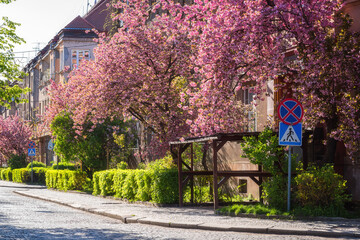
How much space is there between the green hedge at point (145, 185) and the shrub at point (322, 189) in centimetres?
642

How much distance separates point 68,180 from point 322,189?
72.2ft

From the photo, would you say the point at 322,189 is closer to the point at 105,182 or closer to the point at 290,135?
the point at 290,135

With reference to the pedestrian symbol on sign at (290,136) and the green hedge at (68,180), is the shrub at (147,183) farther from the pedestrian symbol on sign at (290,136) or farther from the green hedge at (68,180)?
the green hedge at (68,180)

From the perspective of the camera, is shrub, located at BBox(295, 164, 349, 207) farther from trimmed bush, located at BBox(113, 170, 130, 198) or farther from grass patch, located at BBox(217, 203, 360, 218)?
trimmed bush, located at BBox(113, 170, 130, 198)

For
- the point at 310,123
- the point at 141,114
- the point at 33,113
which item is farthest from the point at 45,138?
the point at 310,123

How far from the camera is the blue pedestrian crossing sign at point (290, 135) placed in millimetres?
14898

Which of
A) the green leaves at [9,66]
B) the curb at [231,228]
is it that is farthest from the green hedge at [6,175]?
the curb at [231,228]

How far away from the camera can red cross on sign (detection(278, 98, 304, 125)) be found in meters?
14.9

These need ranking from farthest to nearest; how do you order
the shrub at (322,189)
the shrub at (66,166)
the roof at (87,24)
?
1. the roof at (87,24)
2. the shrub at (66,166)
3. the shrub at (322,189)

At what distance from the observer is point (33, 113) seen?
7125 centimetres

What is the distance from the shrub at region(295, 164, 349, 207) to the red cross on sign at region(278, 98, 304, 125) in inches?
52.4

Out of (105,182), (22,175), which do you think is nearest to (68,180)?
(105,182)

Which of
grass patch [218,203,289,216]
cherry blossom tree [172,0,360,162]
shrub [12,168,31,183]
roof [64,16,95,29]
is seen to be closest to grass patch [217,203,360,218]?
grass patch [218,203,289,216]

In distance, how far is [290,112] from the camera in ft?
49.1
